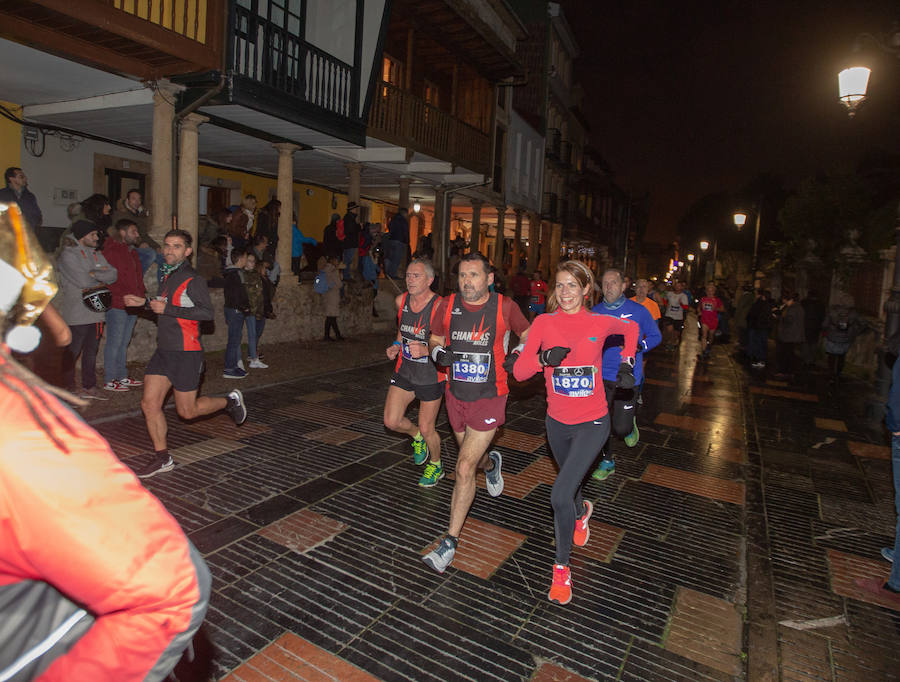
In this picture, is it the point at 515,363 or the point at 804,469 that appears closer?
the point at 515,363

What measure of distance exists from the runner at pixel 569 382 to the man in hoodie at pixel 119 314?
6253 mm

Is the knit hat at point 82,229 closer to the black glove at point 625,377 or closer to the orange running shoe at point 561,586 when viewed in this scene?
the black glove at point 625,377

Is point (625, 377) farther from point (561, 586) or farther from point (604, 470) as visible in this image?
point (604, 470)

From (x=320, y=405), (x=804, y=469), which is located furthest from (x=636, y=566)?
(x=320, y=405)

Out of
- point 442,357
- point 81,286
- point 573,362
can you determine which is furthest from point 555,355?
point 81,286

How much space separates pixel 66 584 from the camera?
925 mm

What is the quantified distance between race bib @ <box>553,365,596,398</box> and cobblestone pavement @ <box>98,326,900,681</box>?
1.27 meters

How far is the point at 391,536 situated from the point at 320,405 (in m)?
4.01

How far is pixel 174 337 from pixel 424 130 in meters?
11.9

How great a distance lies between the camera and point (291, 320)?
12.8 m

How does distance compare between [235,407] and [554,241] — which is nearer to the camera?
[235,407]

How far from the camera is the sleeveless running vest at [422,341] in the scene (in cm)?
522

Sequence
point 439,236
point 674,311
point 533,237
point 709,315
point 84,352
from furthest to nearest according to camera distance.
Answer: point 533,237
point 439,236
point 709,315
point 674,311
point 84,352

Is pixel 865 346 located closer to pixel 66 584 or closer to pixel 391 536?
pixel 391 536
